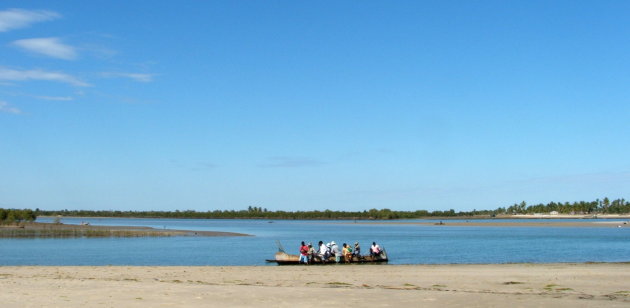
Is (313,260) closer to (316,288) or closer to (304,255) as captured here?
(304,255)

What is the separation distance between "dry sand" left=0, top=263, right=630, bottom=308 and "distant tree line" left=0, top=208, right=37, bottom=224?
287 feet

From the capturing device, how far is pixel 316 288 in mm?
24391

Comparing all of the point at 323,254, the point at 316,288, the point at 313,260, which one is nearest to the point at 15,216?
the point at 313,260

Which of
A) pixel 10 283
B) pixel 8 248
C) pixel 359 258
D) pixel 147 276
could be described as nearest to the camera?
pixel 10 283

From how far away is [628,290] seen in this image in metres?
23.7

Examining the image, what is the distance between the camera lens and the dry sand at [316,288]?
20.0 m

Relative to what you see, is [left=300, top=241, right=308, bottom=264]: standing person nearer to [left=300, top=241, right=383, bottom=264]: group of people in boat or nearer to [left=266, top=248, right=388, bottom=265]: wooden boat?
[left=300, top=241, right=383, bottom=264]: group of people in boat

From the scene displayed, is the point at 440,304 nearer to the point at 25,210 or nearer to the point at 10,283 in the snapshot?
the point at 10,283

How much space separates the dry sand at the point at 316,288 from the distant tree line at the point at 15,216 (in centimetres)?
8744

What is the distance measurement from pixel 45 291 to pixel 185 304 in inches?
239

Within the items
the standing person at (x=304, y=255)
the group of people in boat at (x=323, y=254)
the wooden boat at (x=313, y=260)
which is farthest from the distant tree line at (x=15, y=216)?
the standing person at (x=304, y=255)

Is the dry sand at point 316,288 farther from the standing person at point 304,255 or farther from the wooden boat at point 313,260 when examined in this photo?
the wooden boat at point 313,260

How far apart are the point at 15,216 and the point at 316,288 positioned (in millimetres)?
107953

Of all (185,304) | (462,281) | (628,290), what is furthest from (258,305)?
(628,290)
